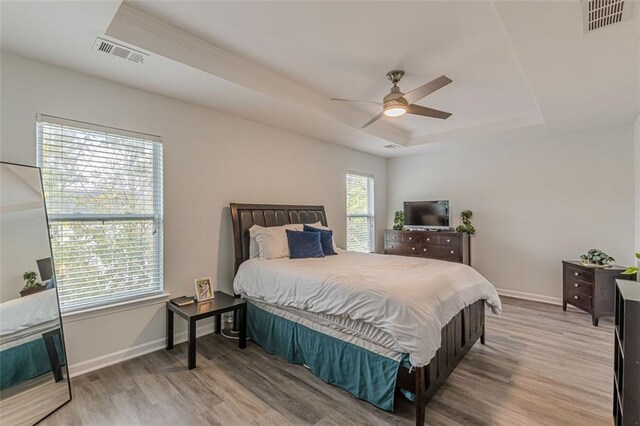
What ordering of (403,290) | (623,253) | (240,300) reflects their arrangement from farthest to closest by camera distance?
(623,253) < (240,300) < (403,290)

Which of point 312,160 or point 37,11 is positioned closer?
point 37,11

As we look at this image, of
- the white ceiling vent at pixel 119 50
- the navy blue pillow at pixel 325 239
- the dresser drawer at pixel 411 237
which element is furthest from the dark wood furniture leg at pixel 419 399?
the dresser drawer at pixel 411 237

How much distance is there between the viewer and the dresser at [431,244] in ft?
16.6

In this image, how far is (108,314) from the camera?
8.91ft

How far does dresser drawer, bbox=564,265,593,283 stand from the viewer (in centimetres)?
375

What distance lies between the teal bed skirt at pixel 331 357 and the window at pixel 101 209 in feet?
4.19

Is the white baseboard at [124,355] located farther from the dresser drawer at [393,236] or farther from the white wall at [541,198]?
the white wall at [541,198]

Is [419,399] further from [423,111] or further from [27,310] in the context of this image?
[27,310]

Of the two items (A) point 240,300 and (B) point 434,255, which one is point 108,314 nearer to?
(A) point 240,300

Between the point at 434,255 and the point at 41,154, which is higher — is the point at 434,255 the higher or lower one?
the lower one

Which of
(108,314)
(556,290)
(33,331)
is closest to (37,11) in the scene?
(33,331)

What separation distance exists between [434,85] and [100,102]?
10.0 feet

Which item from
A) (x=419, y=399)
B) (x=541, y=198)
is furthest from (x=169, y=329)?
(x=541, y=198)

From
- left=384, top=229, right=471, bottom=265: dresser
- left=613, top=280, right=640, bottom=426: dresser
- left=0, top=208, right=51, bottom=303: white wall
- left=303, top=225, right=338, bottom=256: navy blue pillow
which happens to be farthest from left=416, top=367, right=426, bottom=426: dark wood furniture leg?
left=384, top=229, right=471, bottom=265: dresser
